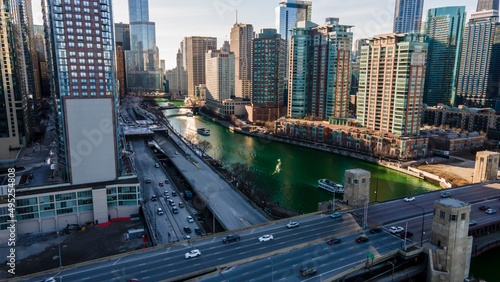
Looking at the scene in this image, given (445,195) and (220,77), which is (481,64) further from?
(445,195)

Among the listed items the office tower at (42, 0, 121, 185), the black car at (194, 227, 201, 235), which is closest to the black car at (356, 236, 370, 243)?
the black car at (194, 227, 201, 235)

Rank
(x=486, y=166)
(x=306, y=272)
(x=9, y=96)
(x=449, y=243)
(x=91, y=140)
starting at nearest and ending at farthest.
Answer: (x=306, y=272) < (x=449, y=243) < (x=91, y=140) < (x=486, y=166) < (x=9, y=96)

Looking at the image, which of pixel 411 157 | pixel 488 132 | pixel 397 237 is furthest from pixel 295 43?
pixel 397 237

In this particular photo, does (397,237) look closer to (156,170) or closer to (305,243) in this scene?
(305,243)

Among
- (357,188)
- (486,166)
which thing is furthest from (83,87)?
(486,166)

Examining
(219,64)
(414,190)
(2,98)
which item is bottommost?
(414,190)

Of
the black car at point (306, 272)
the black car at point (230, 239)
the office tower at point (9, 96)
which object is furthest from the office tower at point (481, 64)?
the office tower at point (9, 96)

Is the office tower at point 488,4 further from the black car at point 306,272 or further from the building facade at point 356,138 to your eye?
the black car at point 306,272
